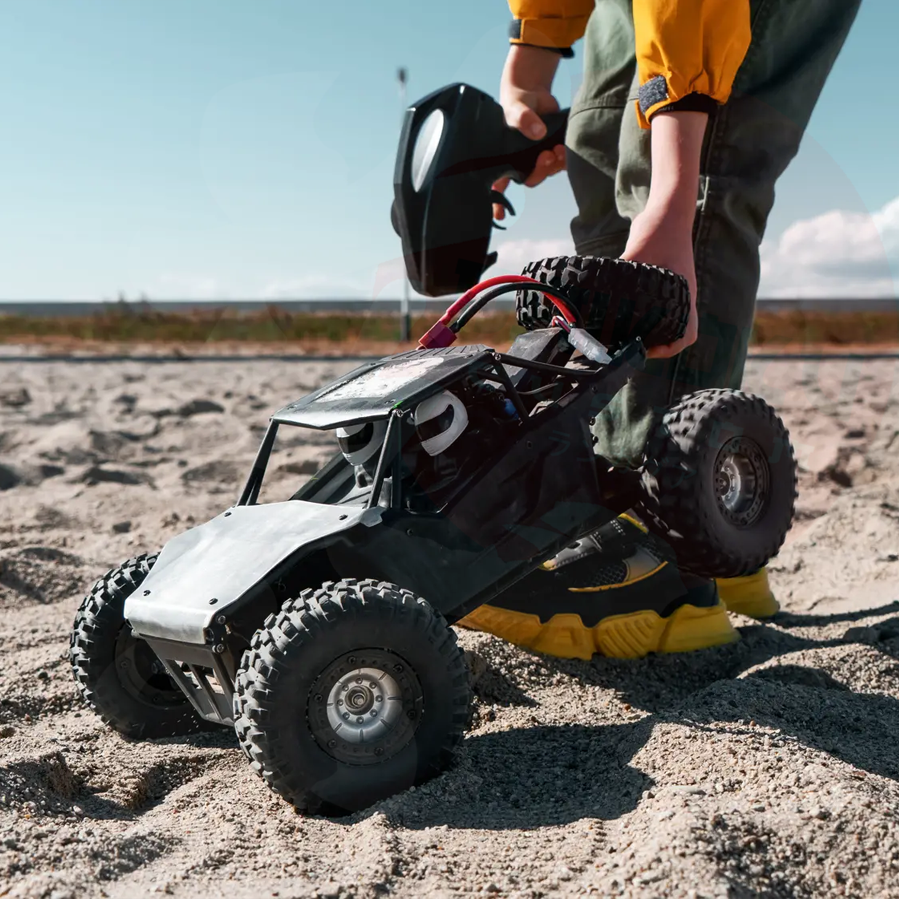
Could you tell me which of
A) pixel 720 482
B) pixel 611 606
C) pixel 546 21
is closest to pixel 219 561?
pixel 720 482

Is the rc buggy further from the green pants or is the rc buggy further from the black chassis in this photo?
the green pants

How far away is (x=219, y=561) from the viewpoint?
5.44 feet

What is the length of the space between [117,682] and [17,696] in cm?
39

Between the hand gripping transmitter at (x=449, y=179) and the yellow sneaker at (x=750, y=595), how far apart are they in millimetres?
1065

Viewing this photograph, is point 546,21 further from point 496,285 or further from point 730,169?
point 496,285

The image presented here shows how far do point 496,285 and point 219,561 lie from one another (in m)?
0.73

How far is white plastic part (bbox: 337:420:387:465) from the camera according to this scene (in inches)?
70.7

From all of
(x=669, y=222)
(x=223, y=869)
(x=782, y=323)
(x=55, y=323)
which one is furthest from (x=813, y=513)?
(x=55, y=323)

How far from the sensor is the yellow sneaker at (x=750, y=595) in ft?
8.93

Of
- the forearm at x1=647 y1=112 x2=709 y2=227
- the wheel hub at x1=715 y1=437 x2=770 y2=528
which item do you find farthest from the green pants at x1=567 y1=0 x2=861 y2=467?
the wheel hub at x1=715 y1=437 x2=770 y2=528

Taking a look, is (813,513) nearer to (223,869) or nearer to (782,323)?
(223,869)

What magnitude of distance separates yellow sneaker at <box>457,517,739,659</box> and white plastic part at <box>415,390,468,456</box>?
59 cm

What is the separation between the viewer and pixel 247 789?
168cm

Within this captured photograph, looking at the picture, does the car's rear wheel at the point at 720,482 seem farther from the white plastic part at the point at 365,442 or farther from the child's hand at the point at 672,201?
the white plastic part at the point at 365,442
